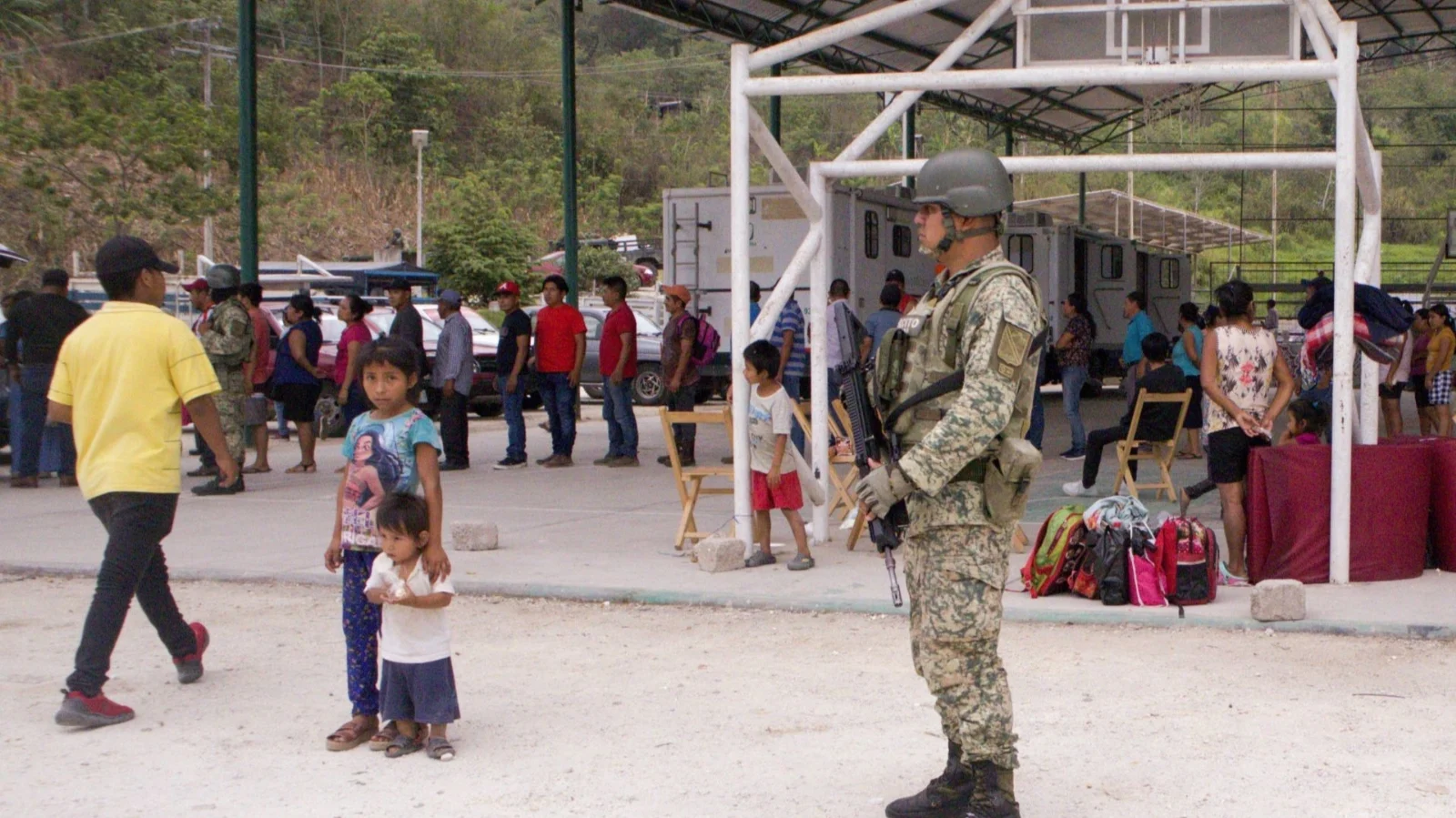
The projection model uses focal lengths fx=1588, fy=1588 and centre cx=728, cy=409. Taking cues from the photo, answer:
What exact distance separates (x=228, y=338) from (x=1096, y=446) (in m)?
6.78

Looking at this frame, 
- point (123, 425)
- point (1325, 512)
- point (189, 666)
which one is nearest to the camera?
point (123, 425)

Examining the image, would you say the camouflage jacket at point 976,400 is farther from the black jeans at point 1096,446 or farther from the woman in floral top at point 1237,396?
the black jeans at point 1096,446

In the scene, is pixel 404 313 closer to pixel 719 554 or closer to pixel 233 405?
pixel 233 405

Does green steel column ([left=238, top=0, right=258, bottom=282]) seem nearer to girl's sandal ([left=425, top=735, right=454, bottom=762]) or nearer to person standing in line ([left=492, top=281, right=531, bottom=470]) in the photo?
person standing in line ([left=492, top=281, right=531, bottom=470])

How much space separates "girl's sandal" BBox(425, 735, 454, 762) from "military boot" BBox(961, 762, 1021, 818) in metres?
1.82

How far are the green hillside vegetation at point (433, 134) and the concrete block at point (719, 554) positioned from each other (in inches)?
Answer: 955

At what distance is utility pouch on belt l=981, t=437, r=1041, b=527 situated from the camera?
418cm

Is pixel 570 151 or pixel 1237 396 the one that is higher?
pixel 570 151

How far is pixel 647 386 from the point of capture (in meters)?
23.4

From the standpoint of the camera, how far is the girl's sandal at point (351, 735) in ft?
17.4

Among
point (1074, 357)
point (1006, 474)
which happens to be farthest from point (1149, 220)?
point (1006, 474)

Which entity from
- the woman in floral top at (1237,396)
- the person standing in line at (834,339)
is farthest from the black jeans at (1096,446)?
the woman in floral top at (1237,396)

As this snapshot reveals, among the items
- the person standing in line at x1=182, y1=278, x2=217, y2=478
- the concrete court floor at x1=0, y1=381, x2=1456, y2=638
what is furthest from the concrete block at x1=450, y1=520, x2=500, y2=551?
the person standing in line at x1=182, y1=278, x2=217, y2=478

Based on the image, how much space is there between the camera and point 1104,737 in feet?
17.6
